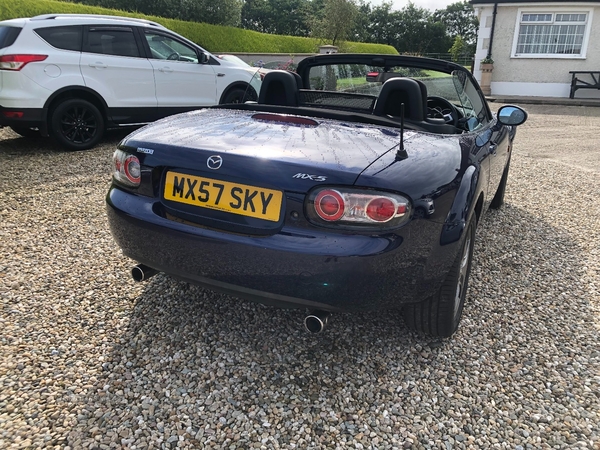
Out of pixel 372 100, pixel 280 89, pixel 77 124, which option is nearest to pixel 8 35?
pixel 77 124

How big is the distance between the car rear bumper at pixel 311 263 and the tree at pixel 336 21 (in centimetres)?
2665

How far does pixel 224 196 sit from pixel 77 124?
5.25m

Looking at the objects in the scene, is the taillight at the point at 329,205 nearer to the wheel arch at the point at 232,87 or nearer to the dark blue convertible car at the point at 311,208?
the dark blue convertible car at the point at 311,208

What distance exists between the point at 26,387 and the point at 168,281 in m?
1.02

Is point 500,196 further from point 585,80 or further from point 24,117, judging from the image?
point 585,80

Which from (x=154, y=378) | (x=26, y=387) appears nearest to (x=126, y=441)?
(x=154, y=378)

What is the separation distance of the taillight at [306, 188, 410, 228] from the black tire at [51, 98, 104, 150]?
214 inches

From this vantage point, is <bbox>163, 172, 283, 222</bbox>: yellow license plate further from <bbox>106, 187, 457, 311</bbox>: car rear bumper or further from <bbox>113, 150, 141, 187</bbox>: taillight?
<bbox>113, 150, 141, 187</bbox>: taillight

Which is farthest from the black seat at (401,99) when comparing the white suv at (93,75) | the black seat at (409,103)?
the white suv at (93,75)

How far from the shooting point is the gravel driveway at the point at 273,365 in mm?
1771

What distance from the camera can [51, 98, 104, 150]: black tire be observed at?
237 inches

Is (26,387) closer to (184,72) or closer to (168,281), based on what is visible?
(168,281)

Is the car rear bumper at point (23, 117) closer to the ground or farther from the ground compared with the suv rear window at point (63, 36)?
closer to the ground

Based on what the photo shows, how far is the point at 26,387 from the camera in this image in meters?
1.94
